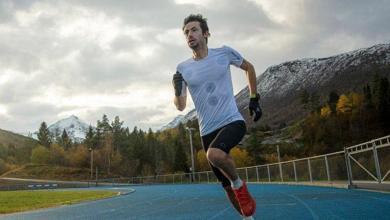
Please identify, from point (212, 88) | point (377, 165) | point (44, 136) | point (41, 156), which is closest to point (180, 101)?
point (212, 88)

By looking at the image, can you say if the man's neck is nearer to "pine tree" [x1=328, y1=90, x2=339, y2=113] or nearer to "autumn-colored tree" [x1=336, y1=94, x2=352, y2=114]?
"autumn-colored tree" [x1=336, y1=94, x2=352, y2=114]

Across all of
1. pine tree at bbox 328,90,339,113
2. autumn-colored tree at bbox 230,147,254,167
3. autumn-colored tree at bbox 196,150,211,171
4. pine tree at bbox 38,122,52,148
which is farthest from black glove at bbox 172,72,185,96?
pine tree at bbox 38,122,52,148

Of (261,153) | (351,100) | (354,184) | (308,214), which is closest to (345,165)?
(354,184)

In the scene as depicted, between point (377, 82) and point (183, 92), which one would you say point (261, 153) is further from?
point (183, 92)

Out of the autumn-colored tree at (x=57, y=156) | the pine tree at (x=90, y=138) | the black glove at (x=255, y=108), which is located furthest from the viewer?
the autumn-colored tree at (x=57, y=156)

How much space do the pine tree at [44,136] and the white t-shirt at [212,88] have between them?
190 metres

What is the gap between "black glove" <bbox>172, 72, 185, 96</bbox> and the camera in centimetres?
512

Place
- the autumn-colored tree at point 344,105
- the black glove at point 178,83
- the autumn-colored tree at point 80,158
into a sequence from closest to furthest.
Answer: the black glove at point 178,83 < the autumn-colored tree at point 344,105 < the autumn-colored tree at point 80,158

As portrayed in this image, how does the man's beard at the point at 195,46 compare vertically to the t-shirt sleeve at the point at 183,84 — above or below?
above

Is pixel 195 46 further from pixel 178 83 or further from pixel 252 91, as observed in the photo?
pixel 252 91

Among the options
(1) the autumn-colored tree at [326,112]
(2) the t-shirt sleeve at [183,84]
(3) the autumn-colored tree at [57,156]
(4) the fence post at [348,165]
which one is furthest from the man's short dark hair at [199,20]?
(3) the autumn-colored tree at [57,156]

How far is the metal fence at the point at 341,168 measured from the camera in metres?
14.7

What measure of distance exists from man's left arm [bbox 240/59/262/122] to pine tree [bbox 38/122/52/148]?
190273 millimetres

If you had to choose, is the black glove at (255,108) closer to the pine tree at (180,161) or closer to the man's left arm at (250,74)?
the man's left arm at (250,74)
